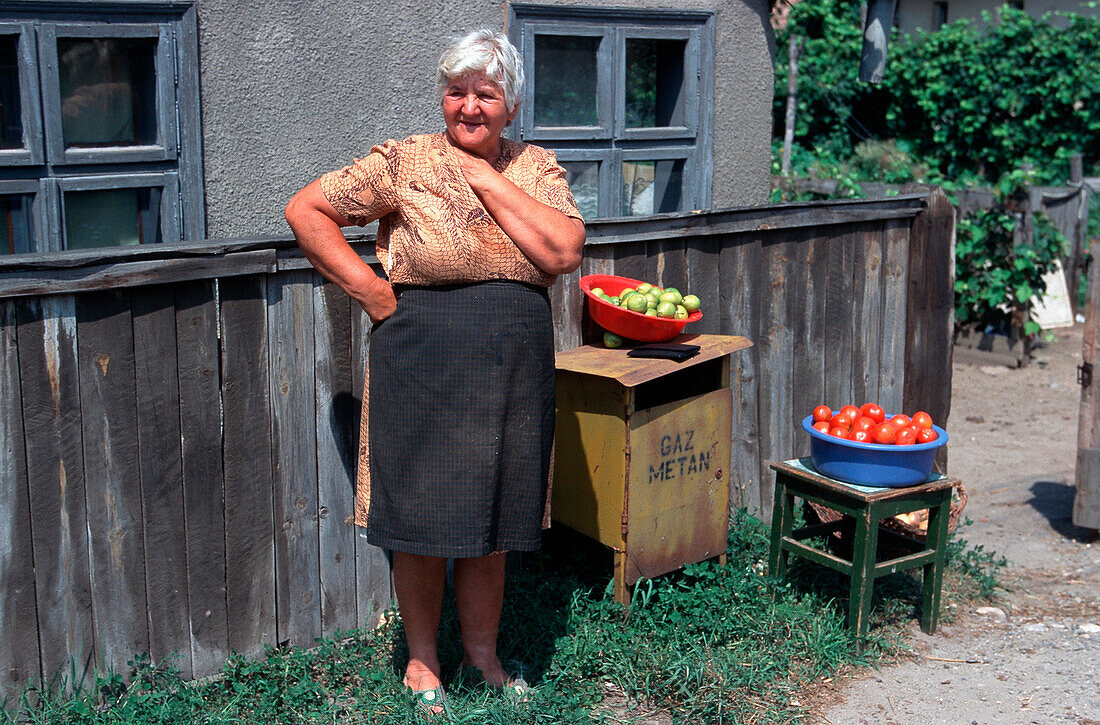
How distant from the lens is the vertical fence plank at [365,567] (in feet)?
12.4

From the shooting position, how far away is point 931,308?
5.55 metres

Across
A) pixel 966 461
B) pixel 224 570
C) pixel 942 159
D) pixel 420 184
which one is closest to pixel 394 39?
pixel 420 184

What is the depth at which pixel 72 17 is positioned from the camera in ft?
13.7

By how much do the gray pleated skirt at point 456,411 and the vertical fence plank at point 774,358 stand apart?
6.42 feet

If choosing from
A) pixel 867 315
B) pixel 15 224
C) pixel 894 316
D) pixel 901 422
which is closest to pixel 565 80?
pixel 867 315

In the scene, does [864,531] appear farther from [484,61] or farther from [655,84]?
[655,84]

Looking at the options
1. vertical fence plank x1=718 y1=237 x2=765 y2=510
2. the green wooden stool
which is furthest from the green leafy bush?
the green wooden stool

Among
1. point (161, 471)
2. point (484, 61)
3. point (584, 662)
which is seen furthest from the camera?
point (584, 662)

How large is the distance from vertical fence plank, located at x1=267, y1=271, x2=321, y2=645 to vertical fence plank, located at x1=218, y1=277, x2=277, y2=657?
33mm

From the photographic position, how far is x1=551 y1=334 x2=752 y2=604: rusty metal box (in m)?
3.80

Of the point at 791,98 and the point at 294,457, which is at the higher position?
the point at 791,98

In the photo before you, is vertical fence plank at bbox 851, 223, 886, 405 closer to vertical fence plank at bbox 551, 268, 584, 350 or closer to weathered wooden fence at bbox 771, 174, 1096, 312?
vertical fence plank at bbox 551, 268, 584, 350

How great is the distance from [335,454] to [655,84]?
3.16 meters

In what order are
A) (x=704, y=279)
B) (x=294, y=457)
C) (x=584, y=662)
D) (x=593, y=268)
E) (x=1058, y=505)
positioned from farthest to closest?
1. (x=1058, y=505)
2. (x=704, y=279)
3. (x=593, y=268)
4. (x=584, y=662)
5. (x=294, y=457)
